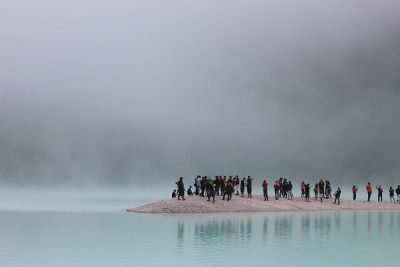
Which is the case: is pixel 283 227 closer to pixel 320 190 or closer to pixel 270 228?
pixel 270 228

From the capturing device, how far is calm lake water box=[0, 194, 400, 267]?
1261 inches

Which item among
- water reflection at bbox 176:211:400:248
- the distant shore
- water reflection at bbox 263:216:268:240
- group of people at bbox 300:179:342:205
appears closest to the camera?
water reflection at bbox 176:211:400:248

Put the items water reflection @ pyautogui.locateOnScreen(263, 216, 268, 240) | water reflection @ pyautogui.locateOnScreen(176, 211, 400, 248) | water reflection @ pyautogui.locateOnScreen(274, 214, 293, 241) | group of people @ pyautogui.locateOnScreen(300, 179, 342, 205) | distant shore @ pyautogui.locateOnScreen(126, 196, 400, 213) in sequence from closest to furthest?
water reflection @ pyautogui.locateOnScreen(176, 211, 400, 248)
water reflection @ pyautogui.locateOnScreen(263, 216, 268, 240)
water reflection @ pyautogui.locateOnScreen(274, 214, 293, 241)
distant shore @ pyautogui.locateOnScreen(126, 196, 400, 213)
group of people @ pyautogui.locateOnScreen(300, 179, 342, 205)

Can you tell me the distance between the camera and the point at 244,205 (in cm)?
7294

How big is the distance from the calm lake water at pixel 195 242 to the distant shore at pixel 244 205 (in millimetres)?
8345

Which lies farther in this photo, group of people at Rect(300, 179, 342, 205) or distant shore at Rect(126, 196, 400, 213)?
group of people at Rect(300, 179, 342, 205)

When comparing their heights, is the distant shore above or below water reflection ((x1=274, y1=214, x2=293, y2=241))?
above

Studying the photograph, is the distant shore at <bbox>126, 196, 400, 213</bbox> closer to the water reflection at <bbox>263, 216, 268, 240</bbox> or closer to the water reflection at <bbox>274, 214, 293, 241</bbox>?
the water reflection at <bbox>263, 216, 268, 240</bbox>

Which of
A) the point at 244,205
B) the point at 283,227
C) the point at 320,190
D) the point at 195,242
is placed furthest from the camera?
the point at 320,190

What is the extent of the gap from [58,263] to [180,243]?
392 inches

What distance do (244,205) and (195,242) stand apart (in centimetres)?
3380

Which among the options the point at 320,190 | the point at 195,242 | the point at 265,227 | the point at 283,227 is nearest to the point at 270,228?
the point at 265,227

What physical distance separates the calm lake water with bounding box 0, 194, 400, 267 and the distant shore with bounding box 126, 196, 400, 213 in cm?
834

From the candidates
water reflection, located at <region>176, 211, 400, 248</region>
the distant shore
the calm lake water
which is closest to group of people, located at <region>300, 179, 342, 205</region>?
the distant shore
